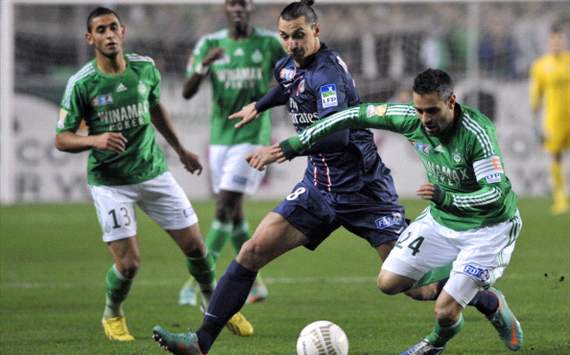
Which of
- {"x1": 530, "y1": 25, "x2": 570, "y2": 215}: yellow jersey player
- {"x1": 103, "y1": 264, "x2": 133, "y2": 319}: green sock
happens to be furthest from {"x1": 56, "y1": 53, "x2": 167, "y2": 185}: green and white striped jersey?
{"x1": 530, "y1": 25, "x2": 570, "y2": 215}: yellow jersey player

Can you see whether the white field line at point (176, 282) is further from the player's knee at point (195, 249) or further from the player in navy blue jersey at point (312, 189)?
the player in navy blue jersey at point (312, 189)

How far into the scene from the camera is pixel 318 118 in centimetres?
727

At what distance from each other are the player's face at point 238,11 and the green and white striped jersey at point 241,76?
0.56ft

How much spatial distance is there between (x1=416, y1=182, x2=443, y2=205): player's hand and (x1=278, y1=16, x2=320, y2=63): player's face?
54.5 inches

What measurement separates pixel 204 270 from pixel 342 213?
1663 millimetres

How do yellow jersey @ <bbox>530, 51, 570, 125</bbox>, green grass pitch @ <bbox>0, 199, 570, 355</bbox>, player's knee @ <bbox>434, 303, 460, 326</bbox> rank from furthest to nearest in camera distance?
yellow jersey @ <bbox>530, 51, 570, 125</bbox>, green grass pitch @ <bbox>0, 199, 570, 355</bbox>, player's knee @ <bbox>434, 303, 460, 326</bbox>

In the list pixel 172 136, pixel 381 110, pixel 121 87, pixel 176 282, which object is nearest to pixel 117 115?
pixel 121 87

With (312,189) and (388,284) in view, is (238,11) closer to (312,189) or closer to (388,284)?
(312,189)

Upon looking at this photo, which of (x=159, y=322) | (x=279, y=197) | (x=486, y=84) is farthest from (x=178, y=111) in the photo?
(x=159, y=322)

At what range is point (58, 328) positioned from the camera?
8.70 meters

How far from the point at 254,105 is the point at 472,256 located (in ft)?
5.99

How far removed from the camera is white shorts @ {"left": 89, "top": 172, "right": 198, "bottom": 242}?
27.1ft

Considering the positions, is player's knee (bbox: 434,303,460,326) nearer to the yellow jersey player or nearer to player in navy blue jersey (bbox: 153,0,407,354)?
player in navy blue jersey (bbox: 153,0,407,354)

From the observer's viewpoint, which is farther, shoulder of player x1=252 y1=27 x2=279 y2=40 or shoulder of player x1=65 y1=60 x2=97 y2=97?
shoulder of player x1=252 y1=27 x2=279 y2=40
